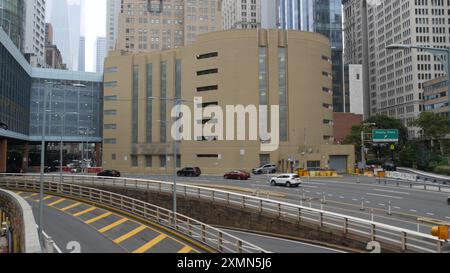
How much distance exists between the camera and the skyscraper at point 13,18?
11543cm

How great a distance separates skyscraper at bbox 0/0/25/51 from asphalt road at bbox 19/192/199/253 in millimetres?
101704

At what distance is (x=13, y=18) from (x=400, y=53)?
446ft

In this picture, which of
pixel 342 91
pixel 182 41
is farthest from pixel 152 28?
pixel 342 91

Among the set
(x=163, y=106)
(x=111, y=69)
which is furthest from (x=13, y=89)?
(x=163, y=106)

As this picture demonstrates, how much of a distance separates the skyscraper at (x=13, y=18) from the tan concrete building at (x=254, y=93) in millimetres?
60049

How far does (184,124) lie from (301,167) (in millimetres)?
23459

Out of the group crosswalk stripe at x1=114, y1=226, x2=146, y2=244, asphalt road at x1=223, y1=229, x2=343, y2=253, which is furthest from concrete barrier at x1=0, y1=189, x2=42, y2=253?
asphalt road at x1=223, y1=229, x2=343, y2=253

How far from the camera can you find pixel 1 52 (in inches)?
2282

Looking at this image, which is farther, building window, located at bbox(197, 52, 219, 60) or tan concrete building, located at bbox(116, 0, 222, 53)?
tan concrete building, located at bbox(116, 0, 222, 53)

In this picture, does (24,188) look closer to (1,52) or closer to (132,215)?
(132,215)

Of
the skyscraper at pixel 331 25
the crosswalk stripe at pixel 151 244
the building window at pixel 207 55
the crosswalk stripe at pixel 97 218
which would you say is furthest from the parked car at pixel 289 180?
the skyscraper at pixel 331 25

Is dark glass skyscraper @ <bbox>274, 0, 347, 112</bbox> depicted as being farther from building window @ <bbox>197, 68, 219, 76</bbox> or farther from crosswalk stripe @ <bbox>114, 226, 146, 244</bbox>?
crosswalk stripe @ <bbox>114, 226, 146, 244</bbox>

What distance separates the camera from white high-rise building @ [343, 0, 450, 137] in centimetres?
14962

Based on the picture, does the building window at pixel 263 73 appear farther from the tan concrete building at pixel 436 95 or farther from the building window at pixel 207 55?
the tan concrete building at pixel 436 95
